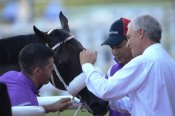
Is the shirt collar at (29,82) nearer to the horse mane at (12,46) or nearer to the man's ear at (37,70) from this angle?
the man's ear at (37,70)

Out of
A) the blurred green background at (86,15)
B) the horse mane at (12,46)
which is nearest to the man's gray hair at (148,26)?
the horse mane at (12,46)

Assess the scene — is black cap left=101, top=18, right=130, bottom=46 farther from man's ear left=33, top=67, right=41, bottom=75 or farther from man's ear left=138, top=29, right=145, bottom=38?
man's ear left=33, top=67, right=41, bottom=75

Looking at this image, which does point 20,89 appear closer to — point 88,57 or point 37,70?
point 37,70

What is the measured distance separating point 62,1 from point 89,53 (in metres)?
13.3

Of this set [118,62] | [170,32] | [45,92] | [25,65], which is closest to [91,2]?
[170,32]

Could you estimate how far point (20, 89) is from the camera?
181 inches

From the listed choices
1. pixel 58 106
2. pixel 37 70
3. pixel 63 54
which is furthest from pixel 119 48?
pixel 37 70

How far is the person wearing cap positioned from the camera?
191 inches

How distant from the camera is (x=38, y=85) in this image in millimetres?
4875

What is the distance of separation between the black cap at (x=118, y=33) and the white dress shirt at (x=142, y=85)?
0.98 metres

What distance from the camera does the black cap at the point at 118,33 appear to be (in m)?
5.89

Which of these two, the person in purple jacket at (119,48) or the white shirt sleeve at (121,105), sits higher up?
the person in purple jacket at (119,48)

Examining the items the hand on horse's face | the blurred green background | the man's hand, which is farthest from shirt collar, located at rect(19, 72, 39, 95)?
the blurred green background

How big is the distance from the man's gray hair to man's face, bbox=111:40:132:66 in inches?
32.0
